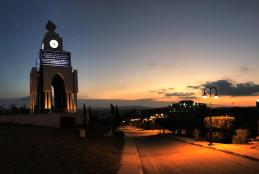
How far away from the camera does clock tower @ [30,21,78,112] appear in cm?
7025

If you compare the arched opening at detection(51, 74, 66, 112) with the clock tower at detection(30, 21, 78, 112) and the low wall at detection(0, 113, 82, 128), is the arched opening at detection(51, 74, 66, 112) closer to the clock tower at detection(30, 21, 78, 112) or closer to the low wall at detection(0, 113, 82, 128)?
the clock tower at detection(30, 21, 78, 112)

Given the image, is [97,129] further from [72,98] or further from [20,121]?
[72,98]

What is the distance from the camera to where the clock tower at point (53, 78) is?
7025cm

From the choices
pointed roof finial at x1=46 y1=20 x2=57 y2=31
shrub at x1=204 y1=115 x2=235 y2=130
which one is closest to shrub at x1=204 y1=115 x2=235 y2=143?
shrub at x1=204 y1=115 x2=235 y2=130

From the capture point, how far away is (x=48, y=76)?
69.9 metres

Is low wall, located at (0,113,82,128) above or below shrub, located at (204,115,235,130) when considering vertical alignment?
above

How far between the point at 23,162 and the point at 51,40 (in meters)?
61.3

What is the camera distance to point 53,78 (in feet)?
241

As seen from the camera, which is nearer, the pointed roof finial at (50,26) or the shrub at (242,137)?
the shrub at (242,137)

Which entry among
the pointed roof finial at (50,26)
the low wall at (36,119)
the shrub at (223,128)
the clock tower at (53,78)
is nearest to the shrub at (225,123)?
the shrub at (223,128)

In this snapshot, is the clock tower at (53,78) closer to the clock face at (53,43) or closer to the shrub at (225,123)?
the clock face at (53,43)

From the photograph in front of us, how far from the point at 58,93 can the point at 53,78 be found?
4.70 metres

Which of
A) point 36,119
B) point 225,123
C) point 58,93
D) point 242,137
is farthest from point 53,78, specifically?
point 242,137

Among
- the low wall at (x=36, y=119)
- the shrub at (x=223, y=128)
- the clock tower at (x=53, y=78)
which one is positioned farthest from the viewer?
the clock tower at (x=53, y=78)
